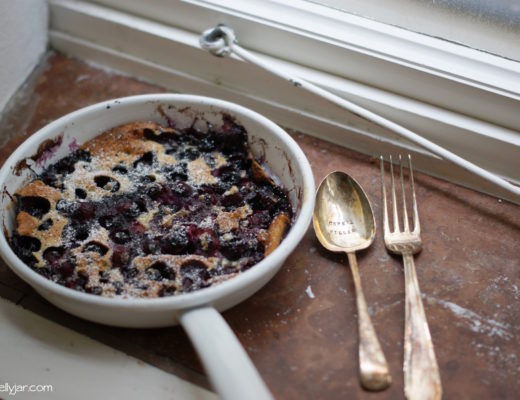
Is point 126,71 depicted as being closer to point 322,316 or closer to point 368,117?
point 368,117

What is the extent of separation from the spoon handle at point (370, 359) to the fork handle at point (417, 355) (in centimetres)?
3

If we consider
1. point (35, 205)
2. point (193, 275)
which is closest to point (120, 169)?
point (35, 205)

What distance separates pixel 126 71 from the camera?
136cm

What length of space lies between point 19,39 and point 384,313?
0.87 metres

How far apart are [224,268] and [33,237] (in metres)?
0.29

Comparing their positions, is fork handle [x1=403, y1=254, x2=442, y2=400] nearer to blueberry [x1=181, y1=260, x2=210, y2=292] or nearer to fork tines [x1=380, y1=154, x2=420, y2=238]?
fork tines [x1=380, y1=154, x2=420, y2=238]

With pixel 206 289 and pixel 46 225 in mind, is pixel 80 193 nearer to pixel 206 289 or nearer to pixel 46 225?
pixel 46 225

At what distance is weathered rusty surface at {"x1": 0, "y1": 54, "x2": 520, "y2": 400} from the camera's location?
0.87 meters

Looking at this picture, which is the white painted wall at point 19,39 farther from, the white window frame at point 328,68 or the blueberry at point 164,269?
the blueberry at point 164,269

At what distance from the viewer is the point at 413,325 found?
2.93 ft

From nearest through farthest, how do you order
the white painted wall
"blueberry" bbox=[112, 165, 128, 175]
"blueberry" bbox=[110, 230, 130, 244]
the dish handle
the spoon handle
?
the dish handle
the spoon handle
"blueberry" bbox=[110, 230, 130, 244]
"blueberry" bbox=[112, 165, 128, 175]
the white painted wall

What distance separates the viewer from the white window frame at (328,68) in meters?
1.11

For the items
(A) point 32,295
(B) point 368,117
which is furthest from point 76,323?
(B) point 368,117

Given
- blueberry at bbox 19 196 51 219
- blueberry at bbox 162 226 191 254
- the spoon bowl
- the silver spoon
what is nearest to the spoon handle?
the silver spoon
